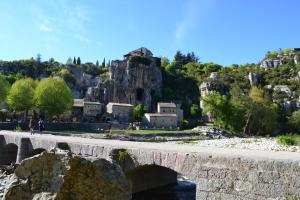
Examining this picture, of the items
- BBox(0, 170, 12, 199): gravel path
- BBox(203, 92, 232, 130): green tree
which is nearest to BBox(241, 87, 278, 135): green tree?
BBox(203, 92, 232, 130): green tree

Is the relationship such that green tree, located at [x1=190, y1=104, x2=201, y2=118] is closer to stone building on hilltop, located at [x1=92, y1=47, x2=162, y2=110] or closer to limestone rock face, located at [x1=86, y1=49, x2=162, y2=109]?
stone building on hilltop, located at [x1=92, y1=47, x2=162, y2=110]

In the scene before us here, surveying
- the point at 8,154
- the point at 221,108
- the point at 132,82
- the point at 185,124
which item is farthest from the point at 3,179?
the point at 132,82

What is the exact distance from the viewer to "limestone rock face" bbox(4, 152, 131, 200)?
7.77 meters

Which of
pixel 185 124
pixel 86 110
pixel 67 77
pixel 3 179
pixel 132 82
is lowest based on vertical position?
pixel 3 179

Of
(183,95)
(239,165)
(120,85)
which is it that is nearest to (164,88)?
(183,95)

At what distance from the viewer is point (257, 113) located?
80125 mm

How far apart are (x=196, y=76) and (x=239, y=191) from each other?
417 ft

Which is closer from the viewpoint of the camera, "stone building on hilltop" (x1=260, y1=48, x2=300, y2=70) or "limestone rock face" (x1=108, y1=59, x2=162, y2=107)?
"limestone rock face" (x1=108, y1=59, x2=162, y2=107)

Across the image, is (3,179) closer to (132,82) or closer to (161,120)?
(161,120)

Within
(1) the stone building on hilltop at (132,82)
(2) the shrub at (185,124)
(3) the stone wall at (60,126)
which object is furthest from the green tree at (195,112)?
(3) the stone wall at (60,126)

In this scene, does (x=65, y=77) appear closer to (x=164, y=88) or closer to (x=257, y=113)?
(x=164, y=88)

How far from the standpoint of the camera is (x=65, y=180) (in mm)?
7758

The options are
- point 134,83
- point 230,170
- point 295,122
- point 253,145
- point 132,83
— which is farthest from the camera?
point 134,83

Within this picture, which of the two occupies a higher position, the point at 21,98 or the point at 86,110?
the point at 21,98
